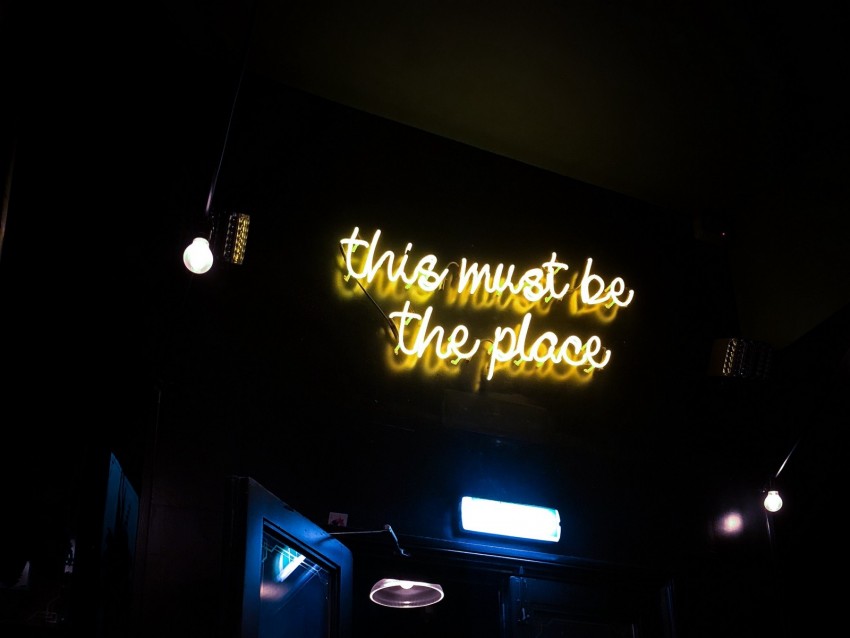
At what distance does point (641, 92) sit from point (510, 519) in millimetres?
3063

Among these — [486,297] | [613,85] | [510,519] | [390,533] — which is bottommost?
[390,533]

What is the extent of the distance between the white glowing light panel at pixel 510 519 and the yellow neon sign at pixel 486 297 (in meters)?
0.87

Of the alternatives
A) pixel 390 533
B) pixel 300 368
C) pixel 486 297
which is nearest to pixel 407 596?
pixel 390 533

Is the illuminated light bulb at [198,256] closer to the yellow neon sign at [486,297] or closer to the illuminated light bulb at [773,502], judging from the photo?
the yellow neon sign at [486,297]

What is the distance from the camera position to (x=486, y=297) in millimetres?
6102

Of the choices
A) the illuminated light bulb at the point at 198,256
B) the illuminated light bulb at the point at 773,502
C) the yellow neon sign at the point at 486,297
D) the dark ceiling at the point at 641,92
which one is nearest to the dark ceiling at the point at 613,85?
the dark ceiling at the point at 641,92

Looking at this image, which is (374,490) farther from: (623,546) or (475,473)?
(623,546)

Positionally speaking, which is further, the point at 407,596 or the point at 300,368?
the point at 407,596

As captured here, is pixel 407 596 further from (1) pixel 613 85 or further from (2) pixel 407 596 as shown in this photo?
(1) pixel 613 85

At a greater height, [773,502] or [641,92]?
[641,92]

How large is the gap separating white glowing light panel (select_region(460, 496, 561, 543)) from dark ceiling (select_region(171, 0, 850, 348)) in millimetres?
2492

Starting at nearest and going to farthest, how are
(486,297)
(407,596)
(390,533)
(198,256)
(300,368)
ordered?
1. (198,256)
2. (390,533)
3. (300,368)
4. (407,596)
5. (486,297)

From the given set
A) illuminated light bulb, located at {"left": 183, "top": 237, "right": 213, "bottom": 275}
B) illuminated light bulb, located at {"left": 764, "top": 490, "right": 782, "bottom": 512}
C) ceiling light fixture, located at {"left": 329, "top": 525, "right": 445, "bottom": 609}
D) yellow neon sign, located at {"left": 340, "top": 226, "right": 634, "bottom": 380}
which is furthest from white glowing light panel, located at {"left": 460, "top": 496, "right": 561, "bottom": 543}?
illuminated light bulb, located at {"left": 183, "top": 237, "right": 213, "bottom": 275}

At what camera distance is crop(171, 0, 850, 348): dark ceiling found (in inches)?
222
